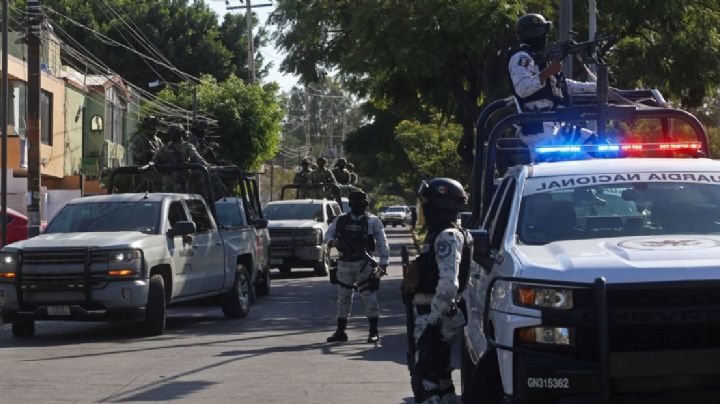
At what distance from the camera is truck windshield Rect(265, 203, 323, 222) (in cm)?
2892

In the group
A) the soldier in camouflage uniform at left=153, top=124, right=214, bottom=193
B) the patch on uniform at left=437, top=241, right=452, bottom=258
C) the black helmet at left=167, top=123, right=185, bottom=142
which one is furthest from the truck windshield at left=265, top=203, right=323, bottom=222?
the patch on uniform at left=437, top=241, right=452, bottom=258

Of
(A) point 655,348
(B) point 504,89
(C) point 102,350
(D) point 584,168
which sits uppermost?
(B) point 504,89

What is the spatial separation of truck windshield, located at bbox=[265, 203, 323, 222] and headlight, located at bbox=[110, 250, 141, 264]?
1414 cm

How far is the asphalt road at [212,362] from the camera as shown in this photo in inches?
416

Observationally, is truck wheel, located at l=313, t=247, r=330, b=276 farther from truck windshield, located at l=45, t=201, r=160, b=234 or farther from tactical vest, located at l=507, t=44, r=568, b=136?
tactical vest, located at l=507, t=44, r=568, b=136

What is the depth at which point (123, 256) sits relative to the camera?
48.4 ft

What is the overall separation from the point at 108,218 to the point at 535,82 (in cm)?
763

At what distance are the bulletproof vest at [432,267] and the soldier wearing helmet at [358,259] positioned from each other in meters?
6.49

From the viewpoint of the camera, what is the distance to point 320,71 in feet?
88.8

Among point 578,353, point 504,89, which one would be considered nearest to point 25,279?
point 578,353

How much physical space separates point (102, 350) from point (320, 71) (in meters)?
14.1

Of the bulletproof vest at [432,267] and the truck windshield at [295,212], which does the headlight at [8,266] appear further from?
the truck windshield at [295,212]

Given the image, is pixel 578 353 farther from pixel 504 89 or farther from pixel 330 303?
pixel 504 89

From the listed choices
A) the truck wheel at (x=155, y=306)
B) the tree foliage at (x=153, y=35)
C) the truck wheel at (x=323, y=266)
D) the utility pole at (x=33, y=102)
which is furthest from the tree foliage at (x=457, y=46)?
the tree foliage at (x=153, y=35)
